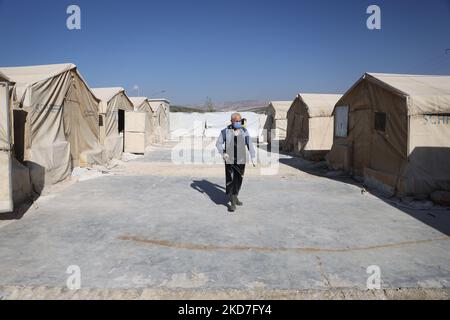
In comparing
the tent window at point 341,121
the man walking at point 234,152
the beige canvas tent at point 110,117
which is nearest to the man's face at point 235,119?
the man walking at point 234,152

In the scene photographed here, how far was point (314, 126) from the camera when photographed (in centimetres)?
1655

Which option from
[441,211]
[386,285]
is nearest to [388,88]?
[441,211]

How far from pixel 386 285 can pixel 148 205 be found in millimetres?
4914

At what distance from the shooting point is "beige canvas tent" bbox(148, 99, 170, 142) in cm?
2522

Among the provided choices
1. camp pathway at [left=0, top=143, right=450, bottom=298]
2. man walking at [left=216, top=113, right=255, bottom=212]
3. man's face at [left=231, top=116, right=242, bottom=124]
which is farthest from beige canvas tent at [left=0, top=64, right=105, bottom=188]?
man's face at [left=231, top=116, right=242, bottom=124]

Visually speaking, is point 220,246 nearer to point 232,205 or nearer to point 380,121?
point 232,205

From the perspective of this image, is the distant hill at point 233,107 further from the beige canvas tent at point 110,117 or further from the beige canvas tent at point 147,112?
the beige canvas tent at point 110,117

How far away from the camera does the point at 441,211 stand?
7.23 meters

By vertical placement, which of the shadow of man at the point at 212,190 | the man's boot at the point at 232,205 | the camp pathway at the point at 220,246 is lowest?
the camp pathway at the point at 220,246

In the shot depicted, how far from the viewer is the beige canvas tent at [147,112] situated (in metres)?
21.6

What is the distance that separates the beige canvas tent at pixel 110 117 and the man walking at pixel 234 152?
823 cm
